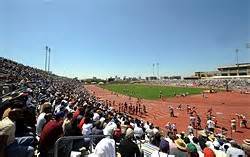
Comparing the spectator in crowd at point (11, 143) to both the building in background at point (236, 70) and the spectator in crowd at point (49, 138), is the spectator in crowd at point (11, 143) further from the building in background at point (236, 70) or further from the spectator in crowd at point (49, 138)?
the building in background at point (236, 70)

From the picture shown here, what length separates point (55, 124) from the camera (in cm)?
645

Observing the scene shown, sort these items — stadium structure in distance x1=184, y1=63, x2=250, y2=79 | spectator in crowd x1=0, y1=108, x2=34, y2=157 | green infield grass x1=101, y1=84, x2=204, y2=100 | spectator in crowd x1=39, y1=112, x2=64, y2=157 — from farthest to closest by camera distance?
stadium structure in distance x1=184, y1=63, x2=250, y2=79 → green infield grass x1=101, y1=84, x2=204, y2=100 → spectator in crowd x1=39, y1=112, x2=64, y2=157 → spectator in crowd x1=0, y1=108, x2=34, y2=157

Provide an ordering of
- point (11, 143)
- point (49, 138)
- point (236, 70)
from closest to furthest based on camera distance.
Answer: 1. point (11, 143)
2. point (49, 138)
3. point (236, 70)

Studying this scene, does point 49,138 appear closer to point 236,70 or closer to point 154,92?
point 154,92

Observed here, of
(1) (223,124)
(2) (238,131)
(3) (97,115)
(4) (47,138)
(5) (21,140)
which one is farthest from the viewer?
(1) (223,124)

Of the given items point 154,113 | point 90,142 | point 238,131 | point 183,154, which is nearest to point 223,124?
point 238,131

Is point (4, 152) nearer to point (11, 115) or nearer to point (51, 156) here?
point (11, 115)

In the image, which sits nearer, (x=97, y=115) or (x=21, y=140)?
(x=21, y=140)

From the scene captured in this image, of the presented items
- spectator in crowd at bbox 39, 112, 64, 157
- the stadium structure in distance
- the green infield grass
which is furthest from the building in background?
spectator in crowd at bbox 39, 112, 64, 157

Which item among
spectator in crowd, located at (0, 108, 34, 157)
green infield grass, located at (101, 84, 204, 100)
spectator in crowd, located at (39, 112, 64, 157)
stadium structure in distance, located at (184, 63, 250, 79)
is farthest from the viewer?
stadium structure in distance, located at (184, 63, 250, 79)

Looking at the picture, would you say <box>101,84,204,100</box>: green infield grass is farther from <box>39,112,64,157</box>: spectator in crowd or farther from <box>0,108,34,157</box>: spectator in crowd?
<box>0,108,34,157</box>: spectator in crowd

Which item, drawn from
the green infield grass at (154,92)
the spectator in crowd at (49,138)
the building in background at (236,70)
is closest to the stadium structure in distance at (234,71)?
the building in background at (236,70)

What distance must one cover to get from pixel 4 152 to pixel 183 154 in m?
5.21

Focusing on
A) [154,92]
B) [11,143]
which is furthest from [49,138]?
[154,92]
